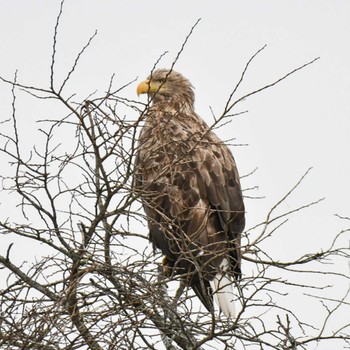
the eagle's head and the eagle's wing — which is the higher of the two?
the eagle's head

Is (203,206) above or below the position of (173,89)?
below

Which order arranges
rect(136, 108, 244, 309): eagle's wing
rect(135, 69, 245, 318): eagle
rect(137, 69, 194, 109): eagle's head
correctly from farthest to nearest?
rect(137, 69, 194, 109): eagle's head
rect(136, 108, 244, 309): eagle's wing
rect(135, 69, 245, 318): eagle

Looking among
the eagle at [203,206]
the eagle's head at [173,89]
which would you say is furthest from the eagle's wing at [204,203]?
the eagle's head at [173,89]

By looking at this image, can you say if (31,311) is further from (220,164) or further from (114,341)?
(220,164)

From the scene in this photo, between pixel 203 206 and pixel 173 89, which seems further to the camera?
pixel 173 89

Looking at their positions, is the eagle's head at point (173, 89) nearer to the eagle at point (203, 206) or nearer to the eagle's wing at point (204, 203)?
the eagle at point (203, 206)

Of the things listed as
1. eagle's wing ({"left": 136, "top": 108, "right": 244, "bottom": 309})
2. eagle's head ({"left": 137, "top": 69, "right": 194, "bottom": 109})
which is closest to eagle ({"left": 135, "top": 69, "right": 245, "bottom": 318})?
eagle's wing ({"left": 136, "top": 108, "right": 244, "bottom": 309})

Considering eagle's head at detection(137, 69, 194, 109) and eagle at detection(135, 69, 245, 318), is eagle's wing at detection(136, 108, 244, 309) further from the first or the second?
eagle's head at detection(137, 69, 194, 109)

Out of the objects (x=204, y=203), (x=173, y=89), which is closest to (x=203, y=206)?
(x=204, y=203)

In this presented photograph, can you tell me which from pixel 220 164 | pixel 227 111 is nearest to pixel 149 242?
pixel 220 164

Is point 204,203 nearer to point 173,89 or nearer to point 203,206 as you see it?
point 203,206

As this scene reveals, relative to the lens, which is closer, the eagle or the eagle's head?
the eagle

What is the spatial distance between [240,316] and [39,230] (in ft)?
4.29

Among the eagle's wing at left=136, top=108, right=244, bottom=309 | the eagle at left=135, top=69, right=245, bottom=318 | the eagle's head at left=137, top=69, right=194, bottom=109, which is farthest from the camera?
the eagle's head at left=137, top=69, right=194, bottom=109
